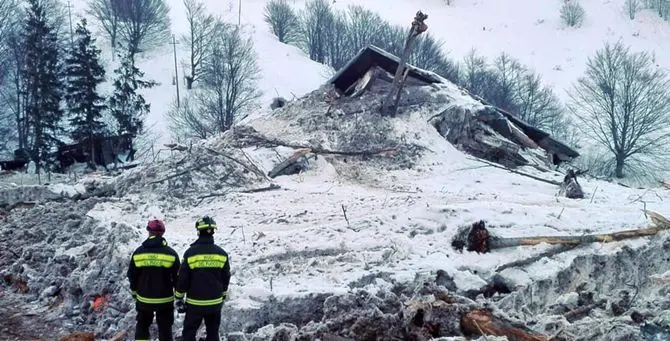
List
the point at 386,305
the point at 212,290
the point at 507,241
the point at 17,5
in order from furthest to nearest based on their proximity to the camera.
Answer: the point at 17,5 < the point at 507,241 < the point at 386,305 < the point at 212,290

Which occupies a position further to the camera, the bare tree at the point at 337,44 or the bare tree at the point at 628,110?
the bare tree at the point at 337,44

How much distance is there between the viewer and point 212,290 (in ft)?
18.7

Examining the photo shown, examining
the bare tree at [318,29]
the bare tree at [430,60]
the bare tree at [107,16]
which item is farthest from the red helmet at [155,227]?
the bare tree at [107,16]

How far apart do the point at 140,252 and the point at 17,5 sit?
150 ft

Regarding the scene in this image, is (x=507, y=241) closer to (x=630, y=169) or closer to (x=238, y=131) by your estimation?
(x=238, y=131)

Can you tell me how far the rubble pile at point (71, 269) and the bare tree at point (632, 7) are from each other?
5346 cm

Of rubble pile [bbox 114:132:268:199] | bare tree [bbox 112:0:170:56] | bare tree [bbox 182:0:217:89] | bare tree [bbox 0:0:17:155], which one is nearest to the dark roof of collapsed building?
rubble pile [bbox 114:132:268:199]

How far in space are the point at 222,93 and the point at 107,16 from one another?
16.8 meters

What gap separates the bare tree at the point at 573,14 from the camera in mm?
51938

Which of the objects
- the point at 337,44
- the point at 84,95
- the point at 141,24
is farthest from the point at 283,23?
the point at 84,95

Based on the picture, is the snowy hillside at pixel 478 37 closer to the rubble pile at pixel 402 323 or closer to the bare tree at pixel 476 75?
the bare tree at pixel 476 75

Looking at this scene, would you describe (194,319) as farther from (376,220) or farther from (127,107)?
(127,107)

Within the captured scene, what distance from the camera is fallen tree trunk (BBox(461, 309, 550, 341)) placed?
5527 mm

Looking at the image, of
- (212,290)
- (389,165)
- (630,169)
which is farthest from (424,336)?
(630,169)
